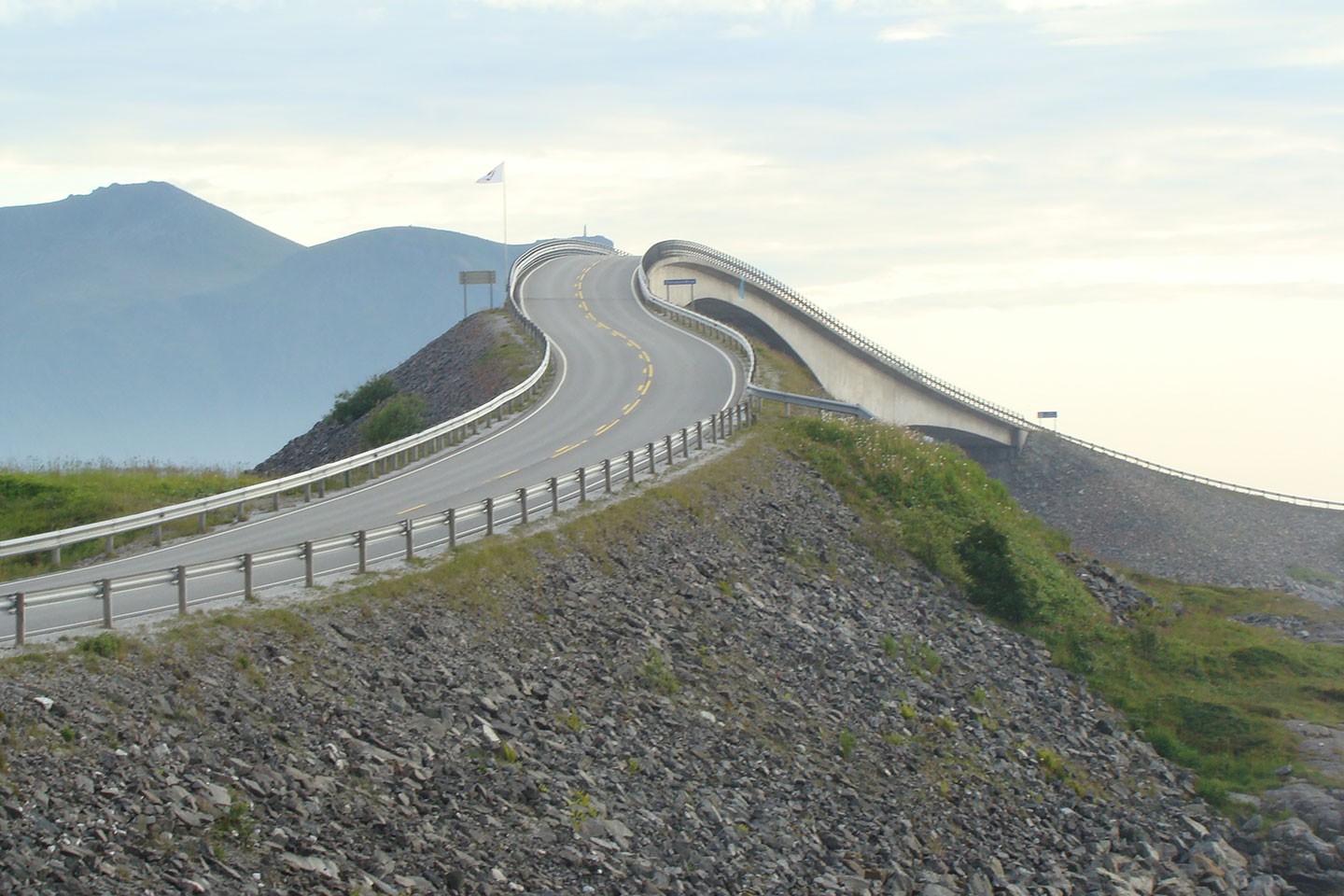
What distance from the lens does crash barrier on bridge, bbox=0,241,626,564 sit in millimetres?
23328

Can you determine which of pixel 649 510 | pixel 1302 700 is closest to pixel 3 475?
pixel 649 510

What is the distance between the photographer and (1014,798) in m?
26.7

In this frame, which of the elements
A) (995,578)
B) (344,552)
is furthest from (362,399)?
(344,552)

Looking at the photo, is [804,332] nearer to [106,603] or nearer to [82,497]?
[82,497]

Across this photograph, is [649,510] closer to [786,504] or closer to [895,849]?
[786,504]

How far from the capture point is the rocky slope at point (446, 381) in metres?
53.2

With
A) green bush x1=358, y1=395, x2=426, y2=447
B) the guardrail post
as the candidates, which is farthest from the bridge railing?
the guardrail post

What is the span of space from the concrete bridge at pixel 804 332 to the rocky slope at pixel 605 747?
50437mm

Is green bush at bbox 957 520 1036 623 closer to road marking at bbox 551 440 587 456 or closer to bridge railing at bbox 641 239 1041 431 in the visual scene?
road marking at bbox 551 440 587 456

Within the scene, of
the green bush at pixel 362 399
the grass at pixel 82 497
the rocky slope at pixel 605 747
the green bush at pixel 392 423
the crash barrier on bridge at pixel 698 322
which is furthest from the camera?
the crash barrier on bridge at pixel 698 322

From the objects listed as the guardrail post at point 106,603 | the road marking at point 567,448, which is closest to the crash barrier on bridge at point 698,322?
the road marking at point 567,448

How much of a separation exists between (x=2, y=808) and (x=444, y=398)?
140 ft

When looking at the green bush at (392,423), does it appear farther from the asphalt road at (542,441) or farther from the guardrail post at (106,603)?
the guardrail post at (106,603)

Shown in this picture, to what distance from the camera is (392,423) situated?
50.2 meters
